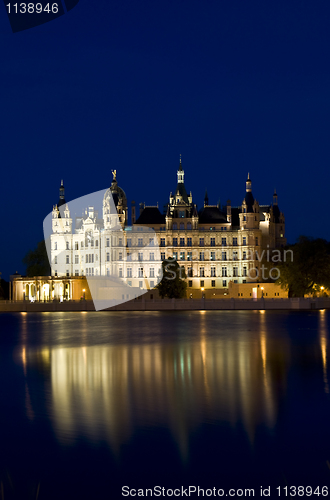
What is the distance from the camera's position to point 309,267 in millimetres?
62594

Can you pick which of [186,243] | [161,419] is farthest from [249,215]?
[161,419]

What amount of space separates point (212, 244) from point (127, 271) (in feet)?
42.7

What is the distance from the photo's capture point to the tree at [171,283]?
229ft

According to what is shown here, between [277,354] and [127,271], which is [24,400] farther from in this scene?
[127,271]

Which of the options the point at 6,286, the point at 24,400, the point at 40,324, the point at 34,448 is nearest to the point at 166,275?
the point at 40,324

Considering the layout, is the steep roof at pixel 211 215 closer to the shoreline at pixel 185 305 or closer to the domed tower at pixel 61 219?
the domed tower at pixel 61 219

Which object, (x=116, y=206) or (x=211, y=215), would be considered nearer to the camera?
(x=116, y=206)

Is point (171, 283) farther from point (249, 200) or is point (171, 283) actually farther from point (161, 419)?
point (161, 419)

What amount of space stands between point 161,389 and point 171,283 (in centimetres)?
5046

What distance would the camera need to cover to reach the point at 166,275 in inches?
2758

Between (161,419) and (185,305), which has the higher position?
(185,305)

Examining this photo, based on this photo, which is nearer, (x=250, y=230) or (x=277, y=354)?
(x=277, y=354)

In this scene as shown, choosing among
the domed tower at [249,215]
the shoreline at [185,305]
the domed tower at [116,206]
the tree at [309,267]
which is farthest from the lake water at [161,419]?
the domed tower at [116,206]

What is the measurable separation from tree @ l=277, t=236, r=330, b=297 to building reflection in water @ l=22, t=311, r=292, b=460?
31943mm
